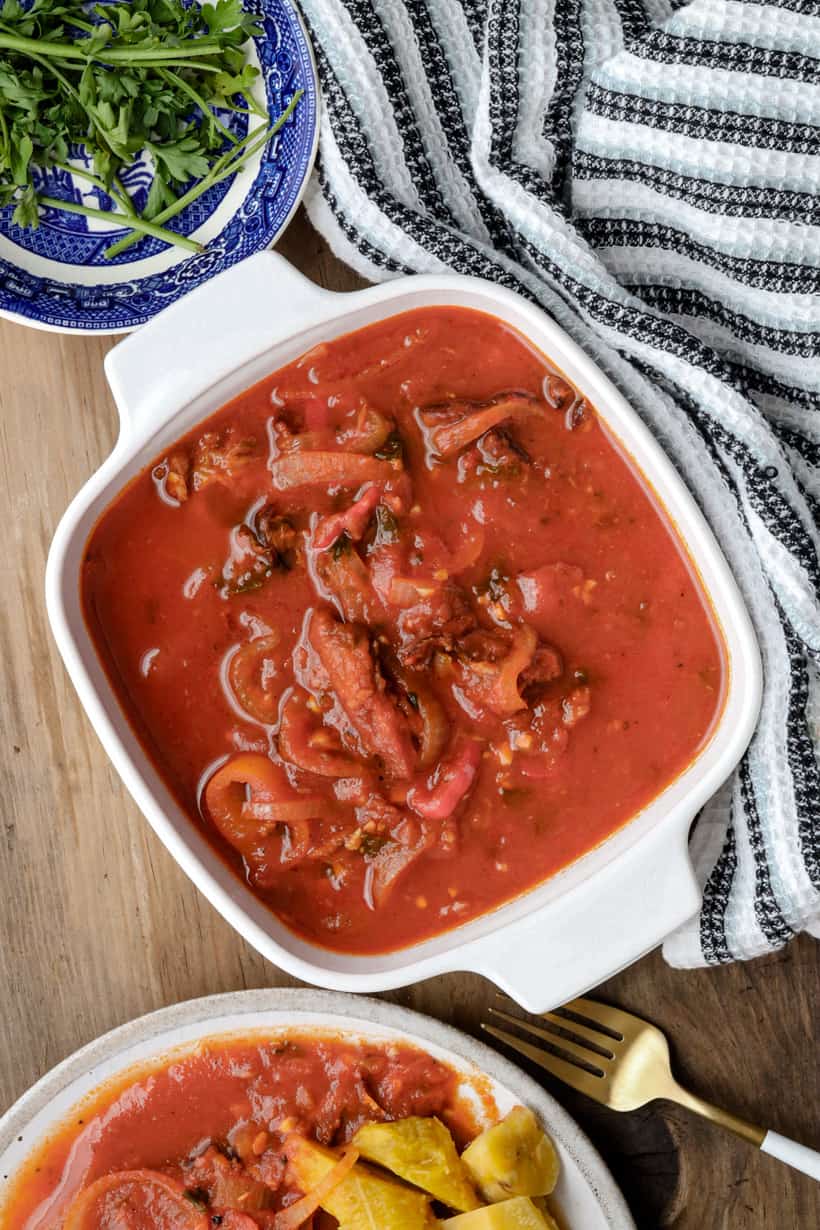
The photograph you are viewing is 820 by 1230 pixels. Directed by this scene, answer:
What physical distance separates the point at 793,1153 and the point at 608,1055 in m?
0.48

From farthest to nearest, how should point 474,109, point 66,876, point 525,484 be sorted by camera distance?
point 66,876
point 474,109
point 525,484

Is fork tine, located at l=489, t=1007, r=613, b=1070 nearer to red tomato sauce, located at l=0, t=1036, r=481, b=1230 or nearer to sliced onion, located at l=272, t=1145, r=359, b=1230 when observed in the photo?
red tomato sauce, located at l=0, t=1036, r=481, b=1230

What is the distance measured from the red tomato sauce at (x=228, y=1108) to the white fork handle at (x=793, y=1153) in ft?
2.25

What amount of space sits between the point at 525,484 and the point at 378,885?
957 millimetres

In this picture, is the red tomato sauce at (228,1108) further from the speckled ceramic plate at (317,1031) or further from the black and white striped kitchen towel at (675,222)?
the black and white striped kitchen towel at (675,222)

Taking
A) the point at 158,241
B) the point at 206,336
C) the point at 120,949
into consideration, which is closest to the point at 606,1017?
the point at 120,949

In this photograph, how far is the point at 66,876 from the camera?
275 centimetres

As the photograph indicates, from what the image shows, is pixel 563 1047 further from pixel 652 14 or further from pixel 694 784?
pixel 652 14

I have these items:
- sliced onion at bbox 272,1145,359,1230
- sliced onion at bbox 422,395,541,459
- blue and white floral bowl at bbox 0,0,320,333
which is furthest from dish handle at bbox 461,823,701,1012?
blue and white floral bowl at bbox 0,0,320,333

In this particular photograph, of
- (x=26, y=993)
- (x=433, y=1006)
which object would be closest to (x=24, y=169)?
(x=26, y=993)

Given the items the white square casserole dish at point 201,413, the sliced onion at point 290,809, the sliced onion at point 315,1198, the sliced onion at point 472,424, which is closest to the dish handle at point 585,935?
the white square casserole dish at point 201,413

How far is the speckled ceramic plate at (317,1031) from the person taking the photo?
2658 mm

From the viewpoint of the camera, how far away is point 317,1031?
270 cm

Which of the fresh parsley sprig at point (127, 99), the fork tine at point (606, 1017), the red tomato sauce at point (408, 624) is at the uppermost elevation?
the fresh parsley sprig at point (127, 99)
